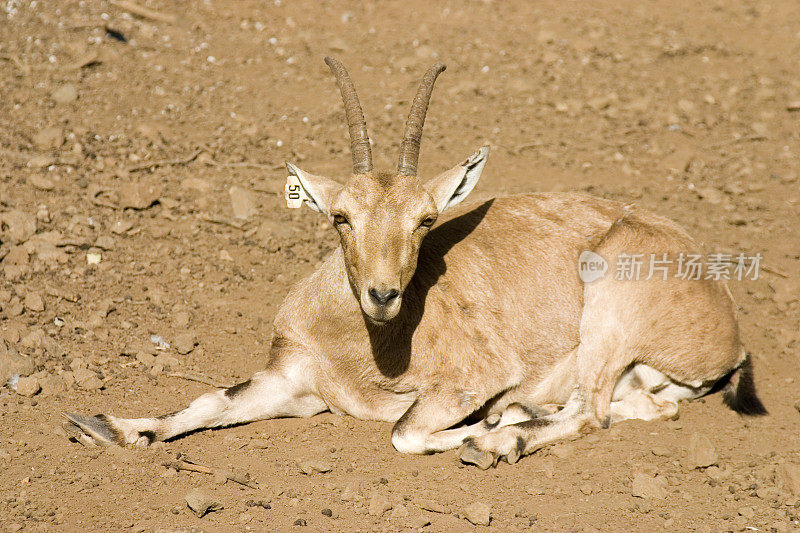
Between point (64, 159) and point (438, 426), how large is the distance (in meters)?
5.32

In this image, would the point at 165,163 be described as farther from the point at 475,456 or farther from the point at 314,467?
the point at 475,456

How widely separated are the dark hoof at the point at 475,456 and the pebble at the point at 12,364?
10.5ft

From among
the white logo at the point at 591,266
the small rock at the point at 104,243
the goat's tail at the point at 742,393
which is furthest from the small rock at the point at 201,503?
the goat's tail at the point at 742,393

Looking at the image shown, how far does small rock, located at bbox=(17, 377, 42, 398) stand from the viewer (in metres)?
6.35

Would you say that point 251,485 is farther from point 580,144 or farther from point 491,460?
point 580,144

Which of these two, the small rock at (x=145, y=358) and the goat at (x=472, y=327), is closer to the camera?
the goat at (x=472, y=327)

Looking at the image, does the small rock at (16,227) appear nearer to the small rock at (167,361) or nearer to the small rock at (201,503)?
the small rock at (167,361)

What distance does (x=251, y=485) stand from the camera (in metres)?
5.54

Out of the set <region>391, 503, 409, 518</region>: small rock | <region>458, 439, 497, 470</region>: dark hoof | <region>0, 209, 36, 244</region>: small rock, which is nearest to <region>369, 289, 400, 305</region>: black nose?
<region>391, 503, 409, 518</region>: small rock

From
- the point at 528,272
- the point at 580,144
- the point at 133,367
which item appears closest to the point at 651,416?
the point at 528,272

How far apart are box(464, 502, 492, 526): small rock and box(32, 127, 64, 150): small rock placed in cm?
642

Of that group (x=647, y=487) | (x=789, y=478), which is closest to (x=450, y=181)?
(x=647, y=487)

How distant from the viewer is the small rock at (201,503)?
514 centimetres

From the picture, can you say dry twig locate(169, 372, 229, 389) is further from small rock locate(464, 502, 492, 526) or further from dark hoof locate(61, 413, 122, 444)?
small rock locate(464, 502, 492, 526)
